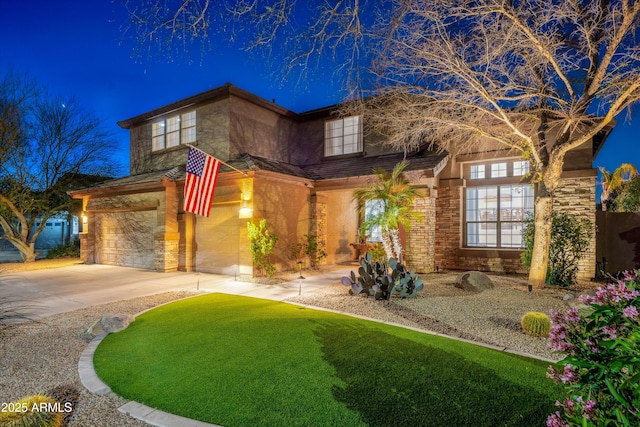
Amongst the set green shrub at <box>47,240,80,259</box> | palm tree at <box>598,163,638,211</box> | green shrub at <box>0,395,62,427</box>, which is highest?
palm tree at <box>598,163,638,211</box>

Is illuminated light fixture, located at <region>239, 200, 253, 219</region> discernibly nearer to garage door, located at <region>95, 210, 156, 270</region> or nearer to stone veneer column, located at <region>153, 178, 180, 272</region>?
stone veneer column, located at <region>153, 178, 180, 272</region>

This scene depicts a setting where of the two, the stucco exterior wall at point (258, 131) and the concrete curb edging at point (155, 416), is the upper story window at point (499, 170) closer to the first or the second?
the stucco exterior wall at point (258, 131)

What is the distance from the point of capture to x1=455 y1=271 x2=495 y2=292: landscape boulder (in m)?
8.77

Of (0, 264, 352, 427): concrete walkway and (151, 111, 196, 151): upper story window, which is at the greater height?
(151, 111, 196, 151): upper story window

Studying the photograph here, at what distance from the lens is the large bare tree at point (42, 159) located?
659 inches

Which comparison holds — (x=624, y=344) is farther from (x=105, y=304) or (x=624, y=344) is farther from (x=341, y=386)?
(x=105, y=304)

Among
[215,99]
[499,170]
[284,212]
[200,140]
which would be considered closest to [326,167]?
[284,212]

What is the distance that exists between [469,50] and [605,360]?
8426mm

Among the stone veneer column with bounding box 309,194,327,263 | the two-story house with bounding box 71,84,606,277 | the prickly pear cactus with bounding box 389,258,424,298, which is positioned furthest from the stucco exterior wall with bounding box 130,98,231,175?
the prickly pear cactus with bounding box 389,258,424,298

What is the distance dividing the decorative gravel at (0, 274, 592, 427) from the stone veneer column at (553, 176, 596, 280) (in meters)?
2.73

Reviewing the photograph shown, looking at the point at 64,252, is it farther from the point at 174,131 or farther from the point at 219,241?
the point at 219,241

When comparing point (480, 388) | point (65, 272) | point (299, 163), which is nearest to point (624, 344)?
point (480, 388)

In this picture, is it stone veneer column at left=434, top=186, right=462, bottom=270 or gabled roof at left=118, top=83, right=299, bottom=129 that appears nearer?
stone veneer column at left=434, top=186, right=462, bottom=270

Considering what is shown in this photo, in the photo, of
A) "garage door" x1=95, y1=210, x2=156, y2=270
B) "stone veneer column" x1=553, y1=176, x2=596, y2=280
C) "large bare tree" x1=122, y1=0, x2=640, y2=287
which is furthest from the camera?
"garage door" x1=95, y1=210, x2=156, y2=270
